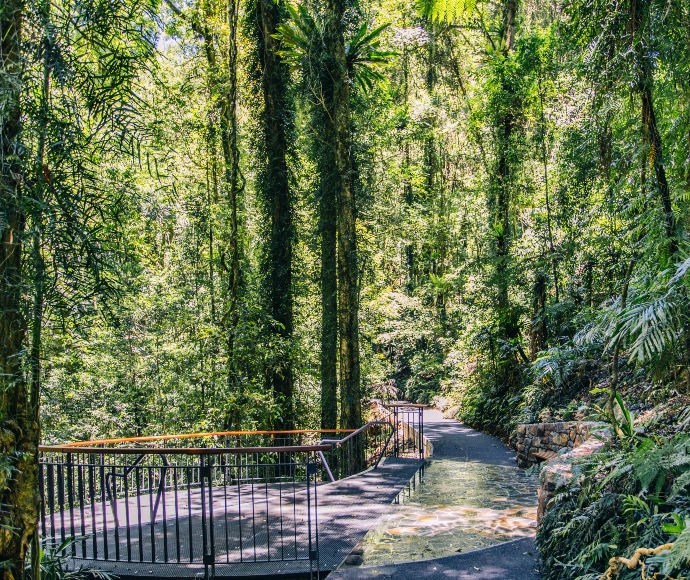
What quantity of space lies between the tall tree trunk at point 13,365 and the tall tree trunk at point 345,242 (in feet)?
25.5

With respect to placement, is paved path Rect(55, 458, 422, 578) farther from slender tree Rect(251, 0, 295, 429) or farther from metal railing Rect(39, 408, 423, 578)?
slender tree Rect(251, 0, 295, 429)

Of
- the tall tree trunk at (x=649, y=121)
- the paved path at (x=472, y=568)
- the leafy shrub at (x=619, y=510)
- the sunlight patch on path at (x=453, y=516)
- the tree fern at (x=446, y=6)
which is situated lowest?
the sunlight patch on path at (x=453, y=516)

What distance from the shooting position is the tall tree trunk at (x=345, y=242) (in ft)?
36.0

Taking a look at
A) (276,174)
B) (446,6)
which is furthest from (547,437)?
(276,174)

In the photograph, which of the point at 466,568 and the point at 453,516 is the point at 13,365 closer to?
the point at 466,568

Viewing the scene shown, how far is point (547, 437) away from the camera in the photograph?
9.58 meters

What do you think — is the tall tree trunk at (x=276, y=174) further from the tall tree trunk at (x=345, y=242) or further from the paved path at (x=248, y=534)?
the paved path at (x=248, y=534)

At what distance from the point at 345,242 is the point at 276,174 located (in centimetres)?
328

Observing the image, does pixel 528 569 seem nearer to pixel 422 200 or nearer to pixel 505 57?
pixel 505 57

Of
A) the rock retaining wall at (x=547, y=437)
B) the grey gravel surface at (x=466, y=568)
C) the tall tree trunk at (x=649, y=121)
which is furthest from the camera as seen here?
the rock retaining wall at (x=547, y=437)

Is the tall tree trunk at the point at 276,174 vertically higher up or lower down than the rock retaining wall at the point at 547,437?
higher up

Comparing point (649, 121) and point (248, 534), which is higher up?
point (649, 121)

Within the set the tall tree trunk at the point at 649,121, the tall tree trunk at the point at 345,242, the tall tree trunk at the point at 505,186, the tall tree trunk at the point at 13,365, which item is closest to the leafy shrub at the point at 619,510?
the tall tree trunk at the point at 649,121

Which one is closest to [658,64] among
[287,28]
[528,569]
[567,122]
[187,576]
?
[528,569]
